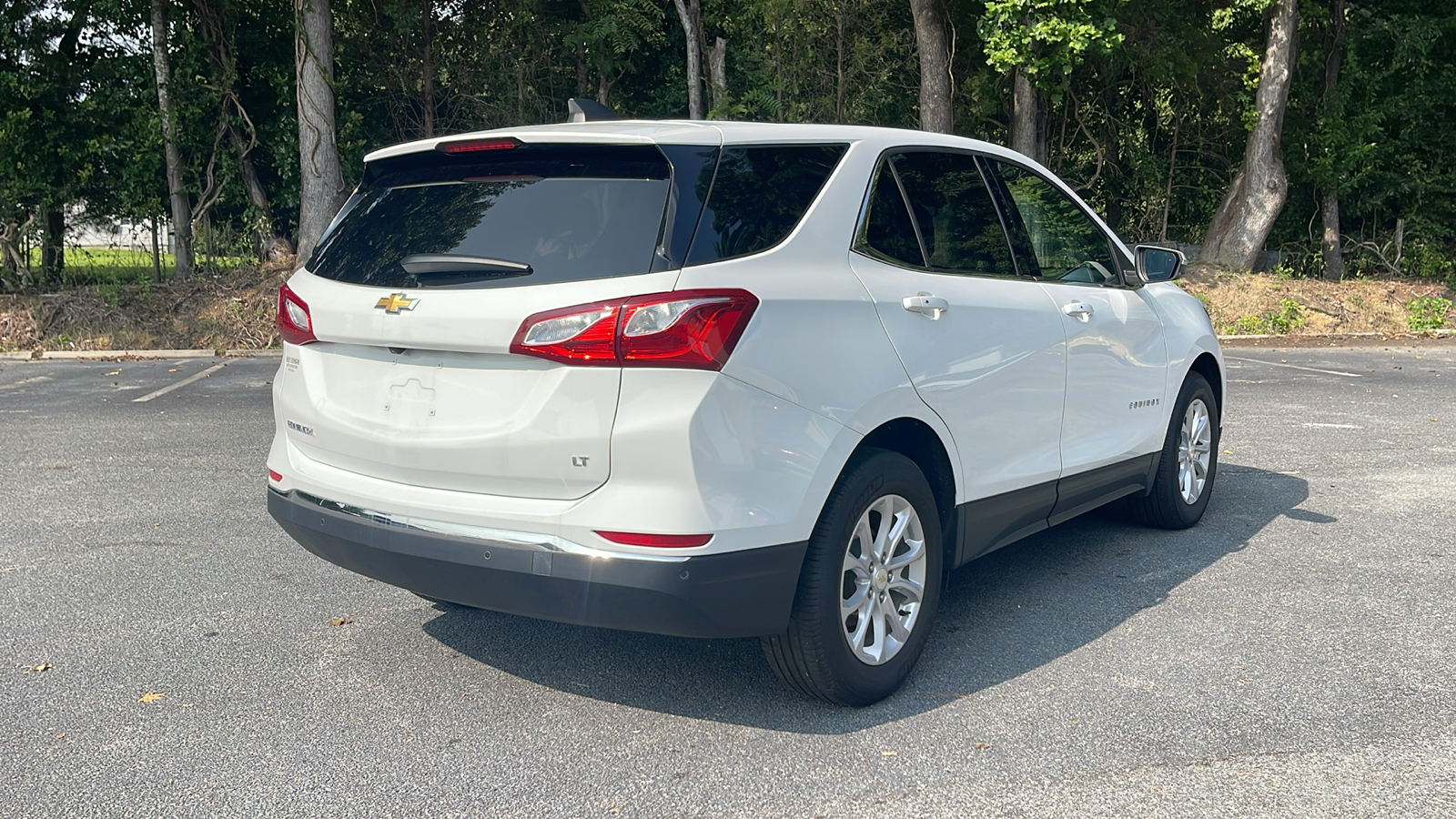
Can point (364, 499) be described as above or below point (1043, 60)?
below

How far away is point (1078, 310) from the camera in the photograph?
499 cm

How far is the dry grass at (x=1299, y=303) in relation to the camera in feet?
57.8

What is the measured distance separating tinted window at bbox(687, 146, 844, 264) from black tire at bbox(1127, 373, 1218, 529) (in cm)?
282

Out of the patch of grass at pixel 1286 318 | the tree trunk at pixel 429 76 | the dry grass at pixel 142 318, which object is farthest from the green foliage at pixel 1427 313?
the dry grass at pixel 142 318

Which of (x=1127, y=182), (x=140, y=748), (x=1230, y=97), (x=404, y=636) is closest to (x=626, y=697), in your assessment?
(x=404, y=636)

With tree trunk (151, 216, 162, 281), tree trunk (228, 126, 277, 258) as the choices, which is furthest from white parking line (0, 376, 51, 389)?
tree trunk (228, 126, 277, 258)

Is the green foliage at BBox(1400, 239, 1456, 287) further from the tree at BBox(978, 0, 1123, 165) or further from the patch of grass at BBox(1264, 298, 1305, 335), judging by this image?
the tree at BBox(978, 0, 1123, 165)

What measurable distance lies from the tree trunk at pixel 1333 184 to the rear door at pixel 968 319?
18.2 m

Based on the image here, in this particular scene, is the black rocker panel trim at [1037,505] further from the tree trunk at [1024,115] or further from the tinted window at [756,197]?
the tree trunk at [1024,115]

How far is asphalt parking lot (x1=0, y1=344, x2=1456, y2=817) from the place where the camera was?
333 cm

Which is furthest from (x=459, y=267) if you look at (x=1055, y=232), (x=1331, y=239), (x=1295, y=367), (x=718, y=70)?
(x=1331, y=239)

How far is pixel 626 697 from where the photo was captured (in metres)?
3.99

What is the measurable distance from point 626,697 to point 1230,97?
20091 millimetres

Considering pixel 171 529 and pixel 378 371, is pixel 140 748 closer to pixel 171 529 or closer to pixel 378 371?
pixel 378 371
